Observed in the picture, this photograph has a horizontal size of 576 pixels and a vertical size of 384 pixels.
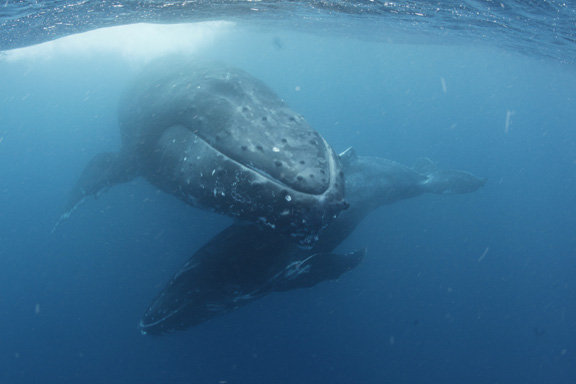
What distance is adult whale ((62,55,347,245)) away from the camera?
4121 millimetres

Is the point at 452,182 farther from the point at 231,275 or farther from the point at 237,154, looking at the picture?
the point at 237,154

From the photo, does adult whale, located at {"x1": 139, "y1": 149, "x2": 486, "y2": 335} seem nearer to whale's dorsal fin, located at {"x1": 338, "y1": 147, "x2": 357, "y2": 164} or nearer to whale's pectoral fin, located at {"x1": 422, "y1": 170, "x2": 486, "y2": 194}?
whale's dorsal fin, located at {"x1": 338, "y1": 147, "x2": 357, "y2": 164}

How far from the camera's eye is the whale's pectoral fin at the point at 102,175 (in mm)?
8453

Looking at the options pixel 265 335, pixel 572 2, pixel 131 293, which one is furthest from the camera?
pixel 131 293

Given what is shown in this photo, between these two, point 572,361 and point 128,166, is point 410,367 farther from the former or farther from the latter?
point 128,166

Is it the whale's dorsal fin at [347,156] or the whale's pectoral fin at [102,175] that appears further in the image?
the whale's dorsal fin at [347,156]

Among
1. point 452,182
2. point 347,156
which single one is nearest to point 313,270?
point 347,156

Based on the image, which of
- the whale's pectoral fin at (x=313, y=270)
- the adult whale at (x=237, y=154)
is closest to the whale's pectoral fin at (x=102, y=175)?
the adult whale at (x=237, y=154)

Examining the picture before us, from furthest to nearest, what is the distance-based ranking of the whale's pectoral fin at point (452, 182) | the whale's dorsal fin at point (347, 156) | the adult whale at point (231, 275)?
1. the whale's pectoral fin at point (452, 182)
2. the whale's dorsal fin at point (347, 156)
3. the adult whale at point (231, 275)

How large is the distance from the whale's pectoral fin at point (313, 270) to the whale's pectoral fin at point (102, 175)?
Answer: 4.42 m

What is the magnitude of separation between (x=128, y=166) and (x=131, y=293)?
15549 millimetres

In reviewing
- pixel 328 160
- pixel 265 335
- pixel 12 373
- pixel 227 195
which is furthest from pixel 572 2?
pixel 12 373

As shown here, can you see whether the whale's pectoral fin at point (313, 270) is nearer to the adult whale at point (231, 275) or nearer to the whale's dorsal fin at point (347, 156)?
the adult whale at point (231, 275)

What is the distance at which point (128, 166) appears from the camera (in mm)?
8289
